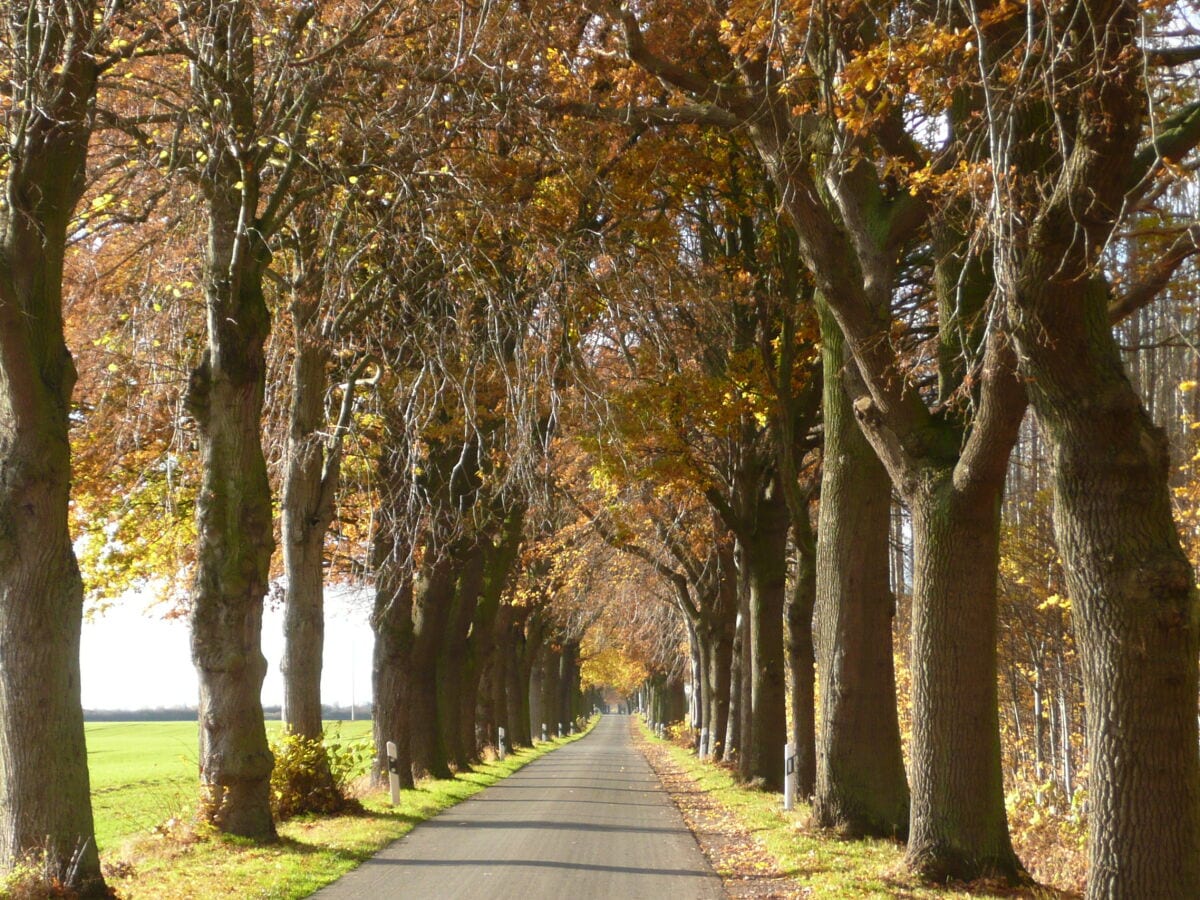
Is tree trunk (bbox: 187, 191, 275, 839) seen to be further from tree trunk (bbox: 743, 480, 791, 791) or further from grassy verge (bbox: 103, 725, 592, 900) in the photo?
tree trunk (bbox: 743, 480, 791, 791)

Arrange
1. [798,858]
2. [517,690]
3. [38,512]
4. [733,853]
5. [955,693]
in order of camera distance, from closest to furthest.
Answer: [38,512] < [955,693] < [798,858] < [733,853] < [517,690]

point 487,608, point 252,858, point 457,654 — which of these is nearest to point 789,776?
point 252,858

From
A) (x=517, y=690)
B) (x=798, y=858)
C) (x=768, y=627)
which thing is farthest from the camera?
(x=517, y=690)

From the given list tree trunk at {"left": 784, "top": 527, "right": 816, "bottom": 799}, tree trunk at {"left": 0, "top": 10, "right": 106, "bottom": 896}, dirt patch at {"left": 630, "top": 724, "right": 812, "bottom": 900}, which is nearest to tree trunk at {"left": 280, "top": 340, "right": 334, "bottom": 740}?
dirt patch at {"left": 630, "top": 724, "right": 812, "bottom": 900}

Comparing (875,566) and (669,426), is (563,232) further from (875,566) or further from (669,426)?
(669,426)

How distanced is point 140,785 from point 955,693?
2996cm

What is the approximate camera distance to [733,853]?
13.2 meters

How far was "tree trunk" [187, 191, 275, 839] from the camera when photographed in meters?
12.6

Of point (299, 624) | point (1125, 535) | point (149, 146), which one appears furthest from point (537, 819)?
point (1125, 535)

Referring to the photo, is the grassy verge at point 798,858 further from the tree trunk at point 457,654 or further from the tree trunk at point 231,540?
the tree trunk at point 457,654

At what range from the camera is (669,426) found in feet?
59.6

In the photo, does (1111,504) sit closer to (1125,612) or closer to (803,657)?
(1125,612)

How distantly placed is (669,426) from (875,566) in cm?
533

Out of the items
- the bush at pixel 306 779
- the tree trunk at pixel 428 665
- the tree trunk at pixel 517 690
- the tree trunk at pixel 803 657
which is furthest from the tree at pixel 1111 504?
the tree trunk at pixel 517 690
